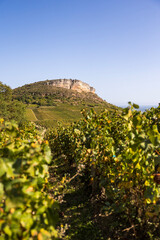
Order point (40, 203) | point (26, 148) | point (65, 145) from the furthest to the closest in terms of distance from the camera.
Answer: point (65, 145)
point (26, 148)
point (40, 203)

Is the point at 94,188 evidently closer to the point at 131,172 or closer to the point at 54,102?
the point at 131,172

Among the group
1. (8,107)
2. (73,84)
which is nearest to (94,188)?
(8,107)

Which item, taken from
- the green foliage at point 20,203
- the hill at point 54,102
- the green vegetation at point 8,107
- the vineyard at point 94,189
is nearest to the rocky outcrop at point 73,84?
the hill at point 54,102

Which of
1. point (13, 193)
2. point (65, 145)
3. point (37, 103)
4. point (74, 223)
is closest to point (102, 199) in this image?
point (74, 223)

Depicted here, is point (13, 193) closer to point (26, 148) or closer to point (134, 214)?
point (26, 148)

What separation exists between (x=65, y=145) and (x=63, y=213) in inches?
195

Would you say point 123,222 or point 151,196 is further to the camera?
point 123,222

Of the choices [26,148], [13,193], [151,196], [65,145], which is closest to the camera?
[13,193]

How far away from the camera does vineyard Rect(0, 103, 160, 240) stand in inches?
58.3

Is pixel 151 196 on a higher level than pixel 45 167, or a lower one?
lower

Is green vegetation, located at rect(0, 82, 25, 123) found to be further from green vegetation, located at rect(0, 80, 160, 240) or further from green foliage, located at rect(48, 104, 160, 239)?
green foliage, located at rect(48, 104, 160, 239)

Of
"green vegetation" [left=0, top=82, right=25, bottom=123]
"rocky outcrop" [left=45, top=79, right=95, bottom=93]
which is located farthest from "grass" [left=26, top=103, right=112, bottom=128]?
"rocky outcrop" [left=45, top=79, right=95, bottom=93]

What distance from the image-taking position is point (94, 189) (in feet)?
15.6

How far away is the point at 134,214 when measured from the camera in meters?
3.40
